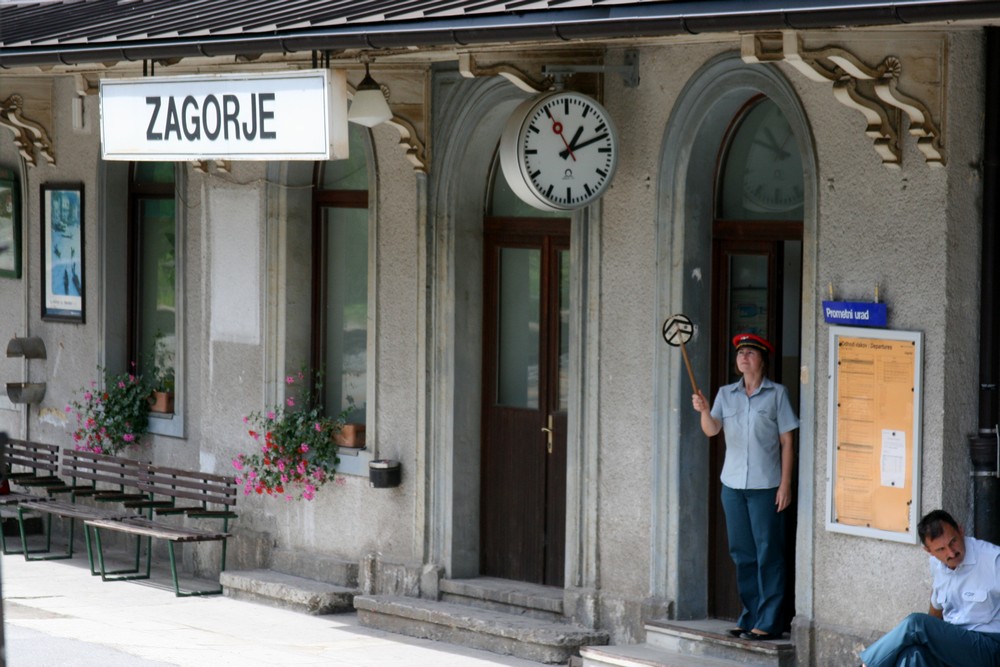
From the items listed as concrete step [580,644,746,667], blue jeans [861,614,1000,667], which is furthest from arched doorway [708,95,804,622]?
blue jeans [861,614,1000,667]

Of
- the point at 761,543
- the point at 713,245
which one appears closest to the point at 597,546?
the point at 761,543

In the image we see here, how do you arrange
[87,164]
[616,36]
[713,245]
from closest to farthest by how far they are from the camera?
[616,36] → [713,245] → [87,164]

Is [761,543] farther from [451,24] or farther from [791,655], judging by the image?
[451,24]

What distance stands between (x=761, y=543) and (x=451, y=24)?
10.5 feet

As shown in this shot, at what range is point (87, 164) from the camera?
14.6m

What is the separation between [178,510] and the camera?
1314 centimetres

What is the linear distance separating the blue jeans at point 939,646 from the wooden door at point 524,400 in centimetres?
330

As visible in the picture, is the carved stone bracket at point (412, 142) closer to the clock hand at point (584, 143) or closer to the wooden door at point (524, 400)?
the wooden door at point (524, 400)

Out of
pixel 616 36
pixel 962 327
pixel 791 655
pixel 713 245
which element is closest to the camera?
pixel 616 36

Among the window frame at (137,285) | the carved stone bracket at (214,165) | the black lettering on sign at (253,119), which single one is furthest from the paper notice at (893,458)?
the window frame at (137,285)

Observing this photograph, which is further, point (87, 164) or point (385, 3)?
point (87, 164)

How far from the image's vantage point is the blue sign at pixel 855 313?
888 centimetres

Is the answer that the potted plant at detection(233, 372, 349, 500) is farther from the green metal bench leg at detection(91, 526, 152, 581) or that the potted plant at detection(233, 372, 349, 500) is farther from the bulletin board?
the bulletin board

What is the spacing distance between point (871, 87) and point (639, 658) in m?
3.27
